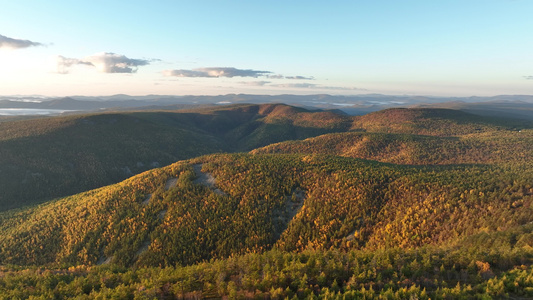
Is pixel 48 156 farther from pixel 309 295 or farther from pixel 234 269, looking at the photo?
pixel 309 295

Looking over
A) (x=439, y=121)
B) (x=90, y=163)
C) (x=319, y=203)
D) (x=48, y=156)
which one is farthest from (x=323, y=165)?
(x=439, y=121)

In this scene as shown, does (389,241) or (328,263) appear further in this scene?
(389,241)

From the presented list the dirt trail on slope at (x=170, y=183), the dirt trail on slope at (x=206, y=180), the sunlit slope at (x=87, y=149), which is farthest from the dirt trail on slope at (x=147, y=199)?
the sunlit slope at (x=87, y=149)

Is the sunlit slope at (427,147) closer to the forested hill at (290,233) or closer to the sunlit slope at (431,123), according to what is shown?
the forested hill at (290,233)

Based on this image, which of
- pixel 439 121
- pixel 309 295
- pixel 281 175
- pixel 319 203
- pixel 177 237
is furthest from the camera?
pixel 439 121

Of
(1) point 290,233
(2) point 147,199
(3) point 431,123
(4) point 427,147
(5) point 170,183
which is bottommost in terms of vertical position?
(1) point 290,233

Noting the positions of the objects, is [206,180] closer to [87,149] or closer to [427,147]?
[427,147]

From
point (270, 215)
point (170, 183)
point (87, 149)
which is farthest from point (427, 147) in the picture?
point (87, 149)
